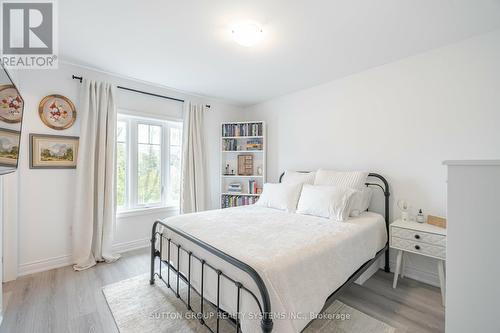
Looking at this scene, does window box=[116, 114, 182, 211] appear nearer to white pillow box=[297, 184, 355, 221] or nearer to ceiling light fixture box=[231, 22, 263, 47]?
ceiling light fixture box=[231, 22, 263, 47]

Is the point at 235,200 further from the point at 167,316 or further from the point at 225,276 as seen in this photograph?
the point at 225,276

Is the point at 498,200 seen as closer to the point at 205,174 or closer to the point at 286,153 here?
the point at 286,153

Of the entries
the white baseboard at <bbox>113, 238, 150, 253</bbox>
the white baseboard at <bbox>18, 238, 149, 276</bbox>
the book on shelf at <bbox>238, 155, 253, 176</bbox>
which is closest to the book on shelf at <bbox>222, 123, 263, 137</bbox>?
the book on shelf at <bbox>238, 155, 253, 176</bbox>

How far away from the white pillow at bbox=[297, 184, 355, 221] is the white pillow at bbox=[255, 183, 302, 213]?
13cm

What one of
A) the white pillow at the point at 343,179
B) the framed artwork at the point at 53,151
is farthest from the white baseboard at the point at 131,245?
the white pillow at the point at 343,179

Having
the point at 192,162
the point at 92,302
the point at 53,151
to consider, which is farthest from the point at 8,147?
the point at 192,162

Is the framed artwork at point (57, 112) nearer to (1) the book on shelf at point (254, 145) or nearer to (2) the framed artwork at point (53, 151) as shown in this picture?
(2) the framed artwork at point (53, 151)

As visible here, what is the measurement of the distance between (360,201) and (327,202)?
453 mm

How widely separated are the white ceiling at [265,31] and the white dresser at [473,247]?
1471 millimetres

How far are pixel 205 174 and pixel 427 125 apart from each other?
3274 mm

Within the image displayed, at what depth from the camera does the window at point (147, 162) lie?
11.1 ft

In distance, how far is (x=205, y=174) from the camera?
4.04 meters

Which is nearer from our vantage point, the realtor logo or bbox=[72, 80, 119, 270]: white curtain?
the realtor logo

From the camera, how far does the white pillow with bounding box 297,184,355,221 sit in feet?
7.76
